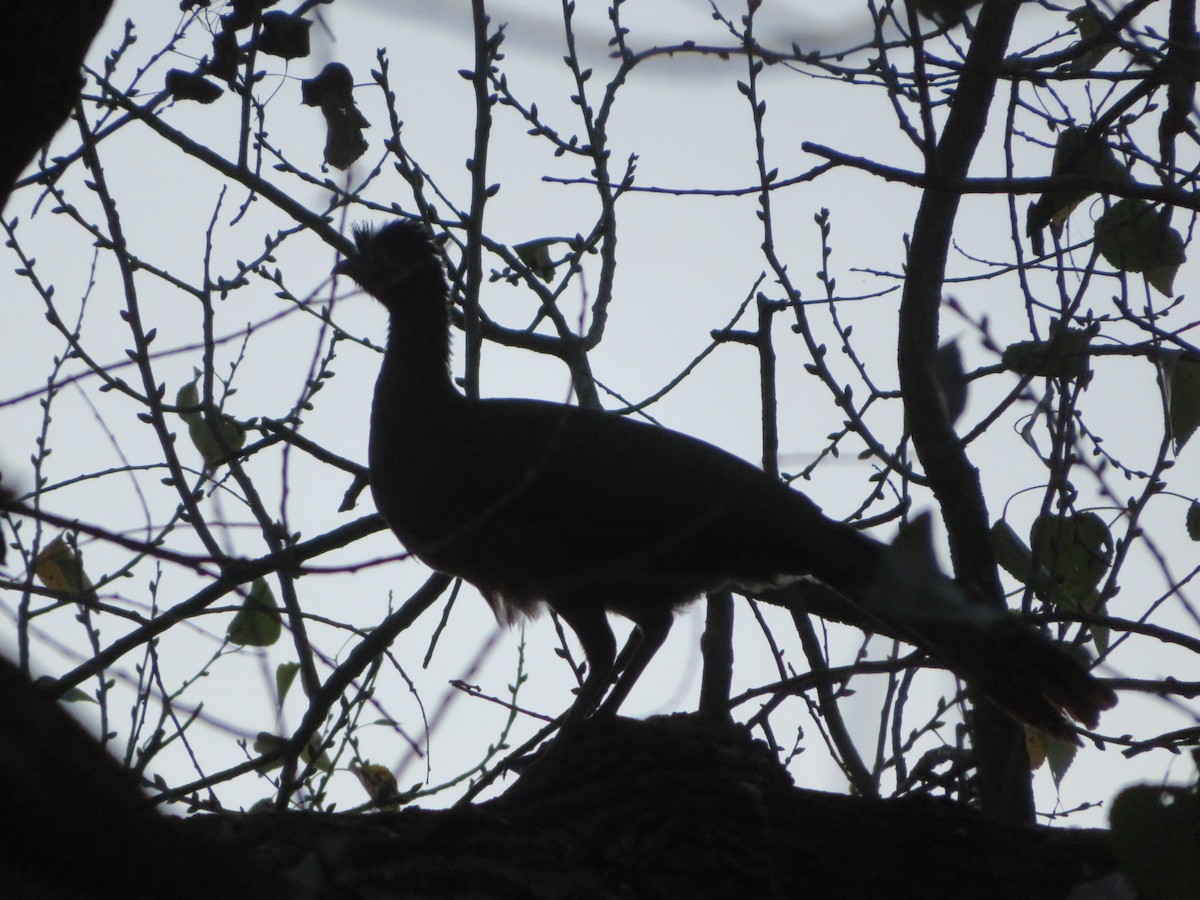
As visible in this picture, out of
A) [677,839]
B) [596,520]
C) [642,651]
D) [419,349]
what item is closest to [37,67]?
[677,839]

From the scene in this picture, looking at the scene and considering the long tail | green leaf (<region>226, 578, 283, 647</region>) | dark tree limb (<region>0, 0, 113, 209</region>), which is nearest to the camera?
dark tree limb (<region>0, 0, 113, 209</region>)

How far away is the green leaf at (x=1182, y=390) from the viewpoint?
349 centimetres

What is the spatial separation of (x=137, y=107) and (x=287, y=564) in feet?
7.80

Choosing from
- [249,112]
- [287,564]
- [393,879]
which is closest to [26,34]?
[287,564]

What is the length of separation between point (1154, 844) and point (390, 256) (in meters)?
4.95

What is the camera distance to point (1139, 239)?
376 centimetres

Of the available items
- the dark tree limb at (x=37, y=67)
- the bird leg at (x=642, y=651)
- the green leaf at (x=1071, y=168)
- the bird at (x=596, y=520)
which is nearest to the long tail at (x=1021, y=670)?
the bird at (x=596, y=520)

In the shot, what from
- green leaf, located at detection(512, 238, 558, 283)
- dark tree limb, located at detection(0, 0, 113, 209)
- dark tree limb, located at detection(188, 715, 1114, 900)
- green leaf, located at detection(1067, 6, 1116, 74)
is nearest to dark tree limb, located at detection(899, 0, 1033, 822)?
green leaf, located at detection(1067, 6, 1116, 74)

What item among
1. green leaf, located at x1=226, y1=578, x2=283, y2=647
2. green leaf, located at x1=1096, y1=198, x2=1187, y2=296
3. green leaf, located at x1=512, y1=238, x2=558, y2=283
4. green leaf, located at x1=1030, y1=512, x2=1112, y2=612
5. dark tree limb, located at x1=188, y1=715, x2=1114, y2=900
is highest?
green leaf, located at x1=512, y1=238, x2=558, y2=283

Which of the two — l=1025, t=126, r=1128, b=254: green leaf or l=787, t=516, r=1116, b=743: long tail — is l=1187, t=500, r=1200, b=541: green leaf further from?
l=1025, t=126, r=1128, b=254: green leaf

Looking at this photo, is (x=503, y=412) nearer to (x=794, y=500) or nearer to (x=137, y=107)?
(x=794, y=500)

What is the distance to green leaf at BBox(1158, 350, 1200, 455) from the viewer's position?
11.5 feet

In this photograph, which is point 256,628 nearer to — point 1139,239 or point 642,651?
point 642,651

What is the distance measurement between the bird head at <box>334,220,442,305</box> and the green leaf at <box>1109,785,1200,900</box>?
15.3ft
